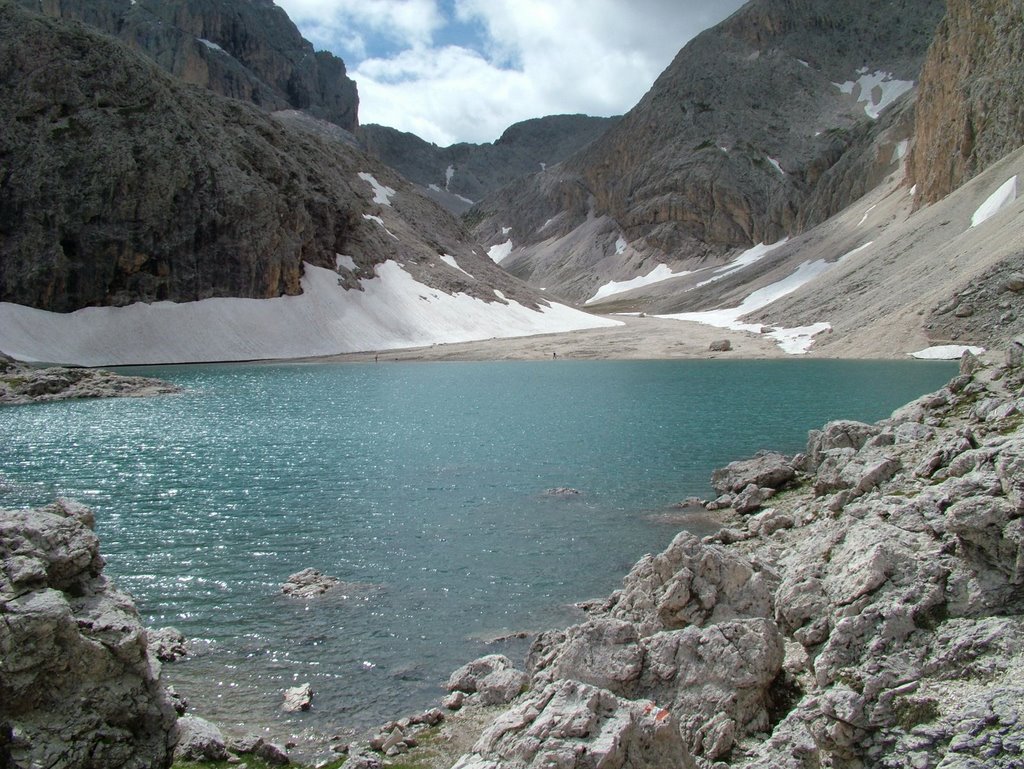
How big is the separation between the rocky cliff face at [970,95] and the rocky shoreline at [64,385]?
90955mm

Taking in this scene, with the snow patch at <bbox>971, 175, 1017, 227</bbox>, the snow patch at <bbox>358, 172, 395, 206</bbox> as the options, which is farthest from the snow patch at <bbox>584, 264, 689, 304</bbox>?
the snow patch at <bbox>971, 175, 1017, 227</bbox>

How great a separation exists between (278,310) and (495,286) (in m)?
42.4

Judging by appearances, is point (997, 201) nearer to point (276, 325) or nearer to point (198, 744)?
point (276, 325)

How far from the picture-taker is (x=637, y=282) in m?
177

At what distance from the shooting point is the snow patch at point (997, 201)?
75688 millimetres

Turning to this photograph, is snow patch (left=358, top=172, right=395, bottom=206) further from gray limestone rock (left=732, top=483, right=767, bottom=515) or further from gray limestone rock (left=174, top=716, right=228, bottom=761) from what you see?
gray limestone rock (left=174, top=716, right=228, bottom=761)

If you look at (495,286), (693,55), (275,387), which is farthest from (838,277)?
(693,55)

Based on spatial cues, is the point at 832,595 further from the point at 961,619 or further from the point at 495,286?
the point at 495,286

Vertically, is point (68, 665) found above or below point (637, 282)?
below


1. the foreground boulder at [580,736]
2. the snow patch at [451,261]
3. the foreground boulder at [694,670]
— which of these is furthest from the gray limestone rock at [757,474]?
the snow patch at [451,261]

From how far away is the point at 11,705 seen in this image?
26.5 feet

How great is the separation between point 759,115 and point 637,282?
48812 mm

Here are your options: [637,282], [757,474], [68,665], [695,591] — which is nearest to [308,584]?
[68,665]

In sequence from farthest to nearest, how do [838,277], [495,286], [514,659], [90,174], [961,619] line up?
[495,286], [838,277], [90,174], [514,659], [961,619]
